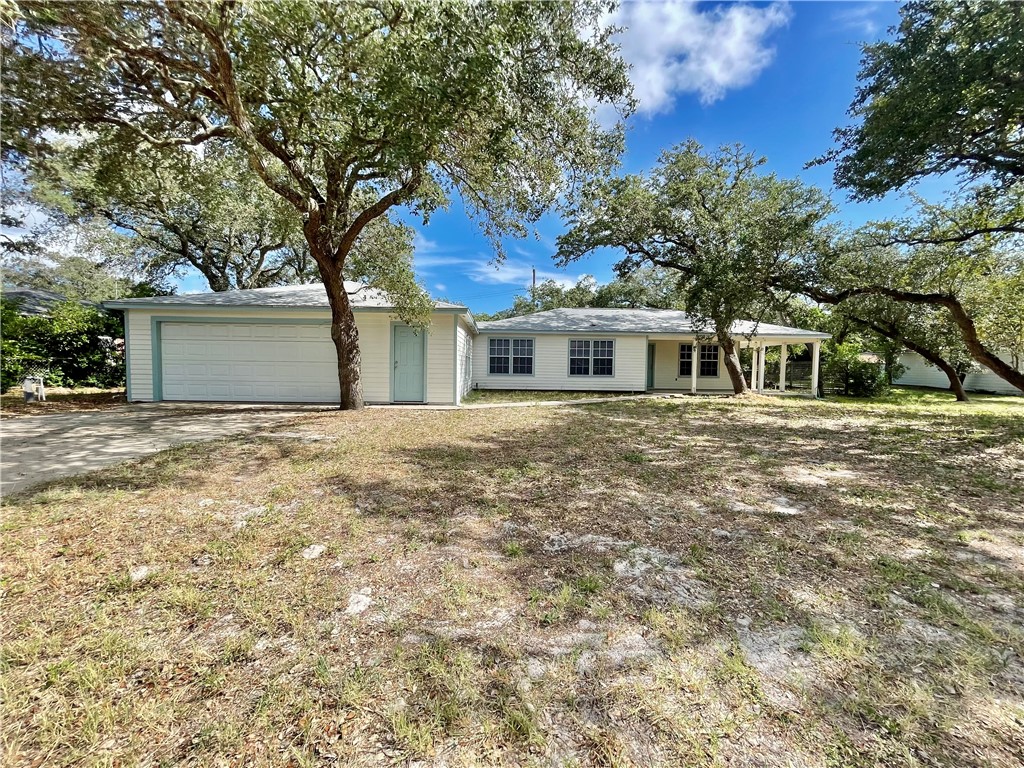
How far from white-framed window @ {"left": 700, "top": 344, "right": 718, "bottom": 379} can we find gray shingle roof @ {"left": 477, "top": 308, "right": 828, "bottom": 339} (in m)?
1.40

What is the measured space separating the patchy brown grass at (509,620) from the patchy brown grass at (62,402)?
6.71 metres

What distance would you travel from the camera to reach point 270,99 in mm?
6598

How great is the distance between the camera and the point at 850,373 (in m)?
17.0

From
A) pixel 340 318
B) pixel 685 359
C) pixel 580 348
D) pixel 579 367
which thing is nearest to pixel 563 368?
pixel 579 367

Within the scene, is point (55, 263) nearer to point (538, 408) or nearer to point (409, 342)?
point (409, 342)

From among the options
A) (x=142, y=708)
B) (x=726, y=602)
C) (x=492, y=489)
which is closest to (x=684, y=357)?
(x=492, y=489)

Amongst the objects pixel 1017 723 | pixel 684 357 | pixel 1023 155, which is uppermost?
pixel 1023 155

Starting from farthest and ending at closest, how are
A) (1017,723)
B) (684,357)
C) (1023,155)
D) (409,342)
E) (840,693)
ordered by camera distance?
(684,357), (409,342), (1023,155), (840,693), (1017,723)

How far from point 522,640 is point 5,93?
1053cm

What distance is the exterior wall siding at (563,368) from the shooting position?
51.2 feet

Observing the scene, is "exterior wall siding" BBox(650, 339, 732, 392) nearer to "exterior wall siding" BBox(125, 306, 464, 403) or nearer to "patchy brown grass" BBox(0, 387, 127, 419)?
"exterior wall siding" BBox(125, 306, 464, 403)

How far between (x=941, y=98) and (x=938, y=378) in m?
25.7

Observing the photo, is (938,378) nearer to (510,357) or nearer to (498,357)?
(510,357)

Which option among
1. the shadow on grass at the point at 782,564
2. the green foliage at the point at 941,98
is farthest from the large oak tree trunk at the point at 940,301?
the shadow on grass at the point at 782,564
